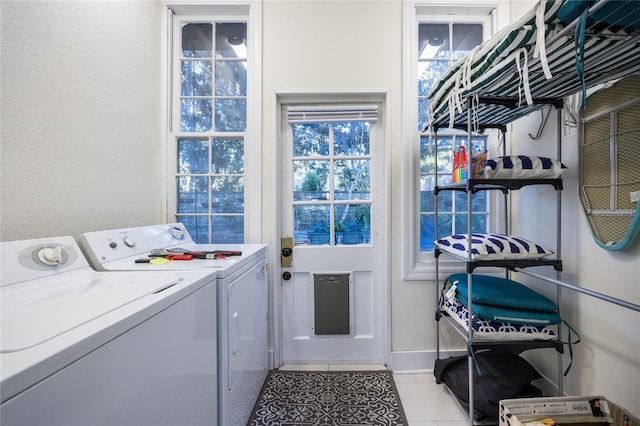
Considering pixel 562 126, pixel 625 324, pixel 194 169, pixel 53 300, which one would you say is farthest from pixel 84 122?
pixel 625 324

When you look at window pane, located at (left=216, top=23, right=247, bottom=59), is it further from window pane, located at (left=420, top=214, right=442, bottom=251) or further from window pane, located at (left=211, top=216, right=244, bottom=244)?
window pane, located at (left=420, top=214, right=442, bottom=251)

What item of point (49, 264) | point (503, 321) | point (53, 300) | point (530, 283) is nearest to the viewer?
point (53, 300)

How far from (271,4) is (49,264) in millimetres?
2125

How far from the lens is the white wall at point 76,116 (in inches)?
41.4

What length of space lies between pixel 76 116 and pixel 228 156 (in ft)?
2.84

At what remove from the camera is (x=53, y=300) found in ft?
2.35

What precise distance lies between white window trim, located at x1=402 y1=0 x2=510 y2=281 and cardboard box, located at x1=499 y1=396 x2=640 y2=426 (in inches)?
33.4

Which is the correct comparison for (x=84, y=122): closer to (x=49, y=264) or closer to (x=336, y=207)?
(x=49, y=264)

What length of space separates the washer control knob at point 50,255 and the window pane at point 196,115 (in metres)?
1.26

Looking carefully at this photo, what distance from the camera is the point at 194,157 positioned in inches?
77.5

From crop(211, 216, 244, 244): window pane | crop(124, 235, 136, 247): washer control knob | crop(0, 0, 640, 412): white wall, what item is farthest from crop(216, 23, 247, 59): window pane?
crop(124, 235, 136, 247): washer control knob

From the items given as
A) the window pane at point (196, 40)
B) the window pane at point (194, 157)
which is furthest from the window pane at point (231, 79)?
the window pane at point (194, 157)

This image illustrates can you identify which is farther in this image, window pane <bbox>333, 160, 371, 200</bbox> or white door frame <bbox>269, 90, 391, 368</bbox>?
window pane <bbox>333, 160, 371, 200</bbox>

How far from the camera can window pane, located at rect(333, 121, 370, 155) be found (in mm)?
1984
